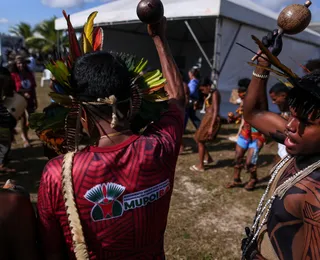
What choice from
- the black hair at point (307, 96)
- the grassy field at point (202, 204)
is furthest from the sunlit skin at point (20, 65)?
the black hair at point (307, 96)

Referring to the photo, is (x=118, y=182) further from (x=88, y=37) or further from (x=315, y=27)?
(x=315, y=27)

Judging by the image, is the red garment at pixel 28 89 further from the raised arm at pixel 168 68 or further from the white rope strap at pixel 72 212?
the white rope strap at pixel 72 212

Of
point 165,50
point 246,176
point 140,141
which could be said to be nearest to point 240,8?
point 246,176

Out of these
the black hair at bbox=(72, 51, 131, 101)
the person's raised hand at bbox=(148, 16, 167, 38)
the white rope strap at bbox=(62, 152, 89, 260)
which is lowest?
the white rope strap at bbox=(62, 152, 89, 260)

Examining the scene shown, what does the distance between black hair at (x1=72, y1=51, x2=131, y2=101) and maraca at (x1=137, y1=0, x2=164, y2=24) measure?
1.19ft

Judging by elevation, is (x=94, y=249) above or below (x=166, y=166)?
below

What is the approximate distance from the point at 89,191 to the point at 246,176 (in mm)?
4601

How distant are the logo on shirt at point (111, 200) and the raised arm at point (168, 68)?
22.3 inches

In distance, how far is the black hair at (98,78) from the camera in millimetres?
1198

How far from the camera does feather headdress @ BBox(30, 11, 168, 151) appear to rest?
1.27 metres

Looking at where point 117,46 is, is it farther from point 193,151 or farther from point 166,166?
point 166,166

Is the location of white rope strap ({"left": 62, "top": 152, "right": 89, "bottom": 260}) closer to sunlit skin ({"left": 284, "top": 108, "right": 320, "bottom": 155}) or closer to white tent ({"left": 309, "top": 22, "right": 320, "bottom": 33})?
sunlit skin ({"left": 284, "top": 108, "right": 320, "bottom": 155})

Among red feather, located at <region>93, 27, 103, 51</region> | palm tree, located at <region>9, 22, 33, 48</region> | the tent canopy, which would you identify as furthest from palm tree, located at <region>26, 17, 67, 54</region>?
red feather, located at <region>93, 27, 103, 51</region>

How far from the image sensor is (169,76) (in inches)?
64.3
